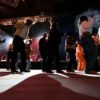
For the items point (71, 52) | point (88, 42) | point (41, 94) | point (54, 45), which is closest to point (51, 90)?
point (41, 94)

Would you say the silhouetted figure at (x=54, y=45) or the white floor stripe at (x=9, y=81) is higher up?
the silhouetted figure at (x=54, y=45)

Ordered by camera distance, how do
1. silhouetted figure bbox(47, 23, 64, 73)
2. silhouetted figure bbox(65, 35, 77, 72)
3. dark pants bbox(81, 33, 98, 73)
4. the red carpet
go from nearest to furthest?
the red carpet → dark pants bbox(81, 33, 98, 73) → silhouetted figure bbox(47, 23, 64, 73) → silhouetted figure bbox(65, 35, 77, 72)

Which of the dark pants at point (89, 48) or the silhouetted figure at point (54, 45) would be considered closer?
the dark pants at point (89, 48)

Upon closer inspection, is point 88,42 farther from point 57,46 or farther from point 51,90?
point 51,90

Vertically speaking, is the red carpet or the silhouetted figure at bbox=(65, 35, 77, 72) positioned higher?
the silhouetted figure at bbox=(65, 35, 77, 72)

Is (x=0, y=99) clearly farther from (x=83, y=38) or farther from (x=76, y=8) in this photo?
(x=76, y=8)

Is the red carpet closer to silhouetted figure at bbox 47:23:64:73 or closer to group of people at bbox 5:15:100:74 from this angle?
group of people at bbox 5:15:100:74

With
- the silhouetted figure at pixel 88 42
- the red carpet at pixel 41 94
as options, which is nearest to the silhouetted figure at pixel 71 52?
the silhouetted figure at pixel 88 42

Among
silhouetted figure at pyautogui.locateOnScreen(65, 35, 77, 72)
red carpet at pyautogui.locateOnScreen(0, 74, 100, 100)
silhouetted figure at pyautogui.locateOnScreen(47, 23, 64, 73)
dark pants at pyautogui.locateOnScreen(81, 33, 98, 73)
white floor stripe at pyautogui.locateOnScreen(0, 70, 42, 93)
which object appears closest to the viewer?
red carpet at pyautogui.locateOnScreen(0, 74, 100, 100)

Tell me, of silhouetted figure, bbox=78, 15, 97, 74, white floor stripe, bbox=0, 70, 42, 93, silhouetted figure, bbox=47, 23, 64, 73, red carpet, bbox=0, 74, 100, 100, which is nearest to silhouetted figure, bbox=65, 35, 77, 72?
silhouetted figure, bbox=47, 23, 64, 73

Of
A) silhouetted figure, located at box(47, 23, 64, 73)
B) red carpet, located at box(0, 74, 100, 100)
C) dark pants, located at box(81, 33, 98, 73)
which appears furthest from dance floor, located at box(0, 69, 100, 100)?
silhouetted figure, located at box(47, 23, 64, 73)

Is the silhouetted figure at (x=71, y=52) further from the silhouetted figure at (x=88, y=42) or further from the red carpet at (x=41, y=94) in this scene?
the red carpet at (x=41, y=94)

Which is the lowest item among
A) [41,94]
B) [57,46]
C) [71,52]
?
[41,94]

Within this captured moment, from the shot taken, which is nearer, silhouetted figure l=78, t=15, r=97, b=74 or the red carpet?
the red carpet
